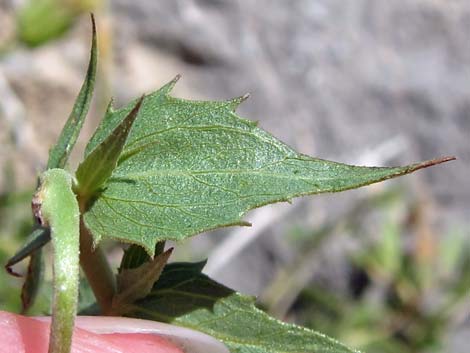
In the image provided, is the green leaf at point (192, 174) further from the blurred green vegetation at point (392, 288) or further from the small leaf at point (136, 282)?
the blurred green vegetation at point (392, 288)

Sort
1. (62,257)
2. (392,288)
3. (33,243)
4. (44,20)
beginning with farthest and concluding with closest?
(392,288) → (44,20) → (33,243) → (62,257)

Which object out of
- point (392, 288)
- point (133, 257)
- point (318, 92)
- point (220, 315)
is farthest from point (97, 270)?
point (318, 92)

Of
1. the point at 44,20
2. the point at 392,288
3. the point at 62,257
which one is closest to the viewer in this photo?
the point at 62,257

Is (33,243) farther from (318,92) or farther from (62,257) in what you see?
(318,92)

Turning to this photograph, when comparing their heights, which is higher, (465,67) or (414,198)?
(465,67)

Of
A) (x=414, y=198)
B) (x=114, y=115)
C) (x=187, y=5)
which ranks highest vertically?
(x=187, y=5)

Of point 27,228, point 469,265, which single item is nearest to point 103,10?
point 27,228

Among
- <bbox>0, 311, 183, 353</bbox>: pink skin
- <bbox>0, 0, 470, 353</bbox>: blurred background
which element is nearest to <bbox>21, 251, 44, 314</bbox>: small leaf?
<bbox>0, 311, 183, 353</bbox>: pink skin

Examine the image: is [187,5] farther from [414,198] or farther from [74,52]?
[414,198]
